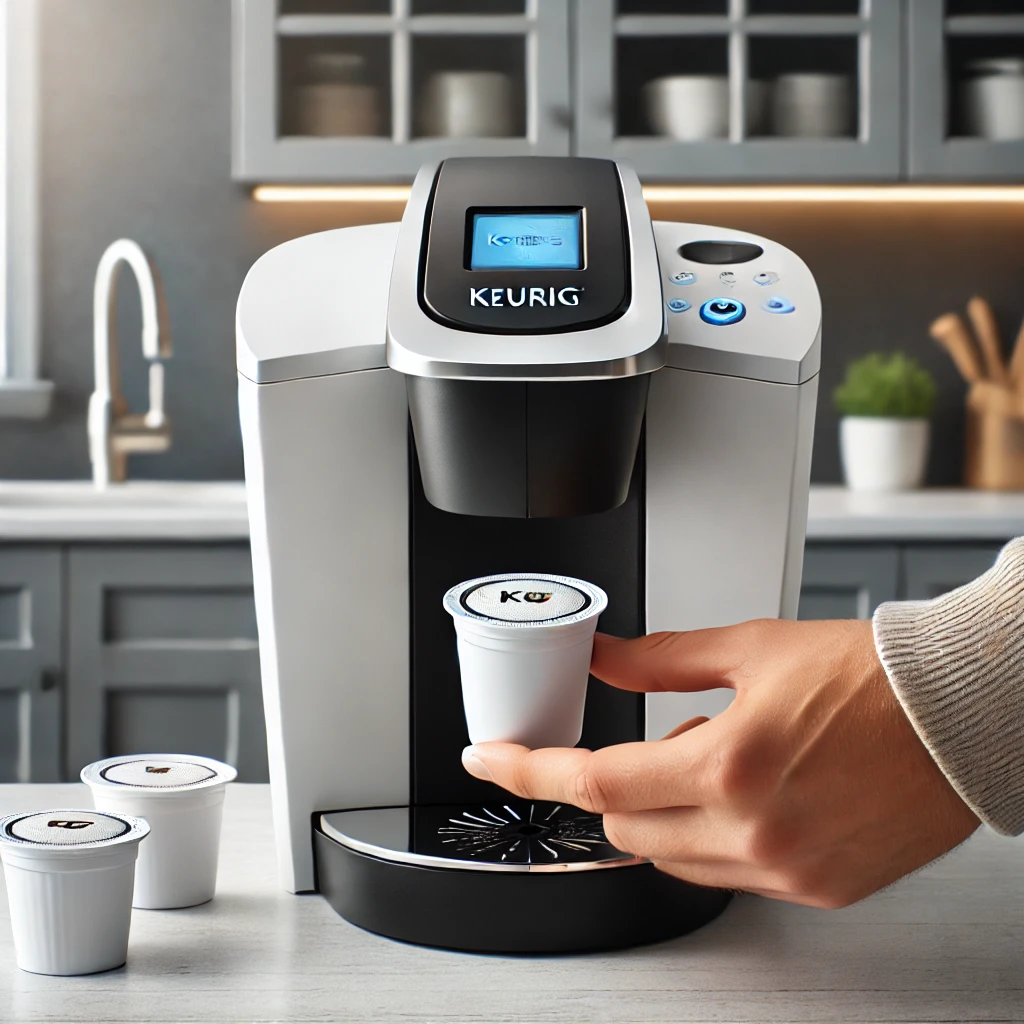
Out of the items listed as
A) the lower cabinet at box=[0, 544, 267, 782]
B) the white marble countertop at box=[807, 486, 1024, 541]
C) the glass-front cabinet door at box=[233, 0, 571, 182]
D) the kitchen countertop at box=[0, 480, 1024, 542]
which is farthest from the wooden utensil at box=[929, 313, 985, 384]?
the lower cabinet at box=[0, 544, 267, 782]

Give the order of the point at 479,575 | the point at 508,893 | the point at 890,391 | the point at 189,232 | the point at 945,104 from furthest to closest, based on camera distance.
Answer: the point at 189,232
the point at 890,391
the point at 945,104
the point at 479,575
the point at 508,893

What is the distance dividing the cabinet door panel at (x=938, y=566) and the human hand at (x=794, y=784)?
54.6 inches

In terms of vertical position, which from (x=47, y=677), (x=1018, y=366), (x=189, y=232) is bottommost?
(x=47, y=677)

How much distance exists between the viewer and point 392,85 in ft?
7.16

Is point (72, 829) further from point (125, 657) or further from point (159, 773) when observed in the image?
point (125, 657)

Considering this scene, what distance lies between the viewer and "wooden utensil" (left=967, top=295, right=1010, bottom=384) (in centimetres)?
238

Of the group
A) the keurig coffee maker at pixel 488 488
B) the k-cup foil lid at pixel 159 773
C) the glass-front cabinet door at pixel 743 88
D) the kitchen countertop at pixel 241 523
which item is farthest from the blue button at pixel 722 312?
the glass-front cabinet door at pixel 743 88

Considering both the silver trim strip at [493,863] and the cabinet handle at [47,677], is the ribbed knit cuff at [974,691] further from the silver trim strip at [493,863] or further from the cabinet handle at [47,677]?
the cabinet handle at [47,677]

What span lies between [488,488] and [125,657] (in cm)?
135

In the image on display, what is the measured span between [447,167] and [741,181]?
60.3 inches

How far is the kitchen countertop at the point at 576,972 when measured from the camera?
0.55 metres

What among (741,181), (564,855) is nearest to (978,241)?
(741,181)

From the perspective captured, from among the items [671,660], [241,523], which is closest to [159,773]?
[671,660]

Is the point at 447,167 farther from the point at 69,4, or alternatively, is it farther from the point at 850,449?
the point at 69,4
